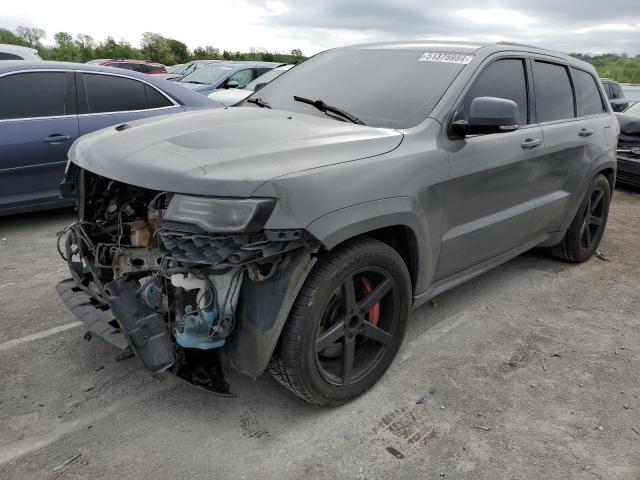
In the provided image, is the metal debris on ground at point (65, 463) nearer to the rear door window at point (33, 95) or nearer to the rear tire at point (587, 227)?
the rear door window at point (33, 95)

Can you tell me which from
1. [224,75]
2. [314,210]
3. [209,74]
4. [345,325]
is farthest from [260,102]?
[209,74]

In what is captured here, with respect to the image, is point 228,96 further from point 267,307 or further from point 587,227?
point 267,307

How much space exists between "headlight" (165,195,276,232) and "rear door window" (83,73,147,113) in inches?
151

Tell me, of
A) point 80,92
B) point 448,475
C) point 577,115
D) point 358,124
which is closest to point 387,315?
point 448,475

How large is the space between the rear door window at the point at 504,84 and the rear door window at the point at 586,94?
36.5 inches

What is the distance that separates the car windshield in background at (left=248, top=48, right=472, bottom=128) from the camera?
2.97 m

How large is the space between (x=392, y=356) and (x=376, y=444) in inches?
21.1

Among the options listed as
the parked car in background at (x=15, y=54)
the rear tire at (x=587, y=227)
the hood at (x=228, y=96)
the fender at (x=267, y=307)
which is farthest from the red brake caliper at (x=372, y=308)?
the parked car in background at (x=15, y=54)

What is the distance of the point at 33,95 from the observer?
504cm

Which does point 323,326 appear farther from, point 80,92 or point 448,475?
point 80,92

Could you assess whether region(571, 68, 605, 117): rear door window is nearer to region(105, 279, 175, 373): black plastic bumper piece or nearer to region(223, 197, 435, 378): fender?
region(223, 197, 435, 378): fender

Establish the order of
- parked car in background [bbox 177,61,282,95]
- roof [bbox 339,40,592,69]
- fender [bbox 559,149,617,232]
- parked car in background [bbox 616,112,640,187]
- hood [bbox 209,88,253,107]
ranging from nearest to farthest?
roof [bbox 339,40,592,69] < fender [bbox 559,149,617,232] < hood [bbox 209,88,253,107] < parked car in background [bbox 616,112,640,187] < parked car in background [bbox 177,61,282,95]

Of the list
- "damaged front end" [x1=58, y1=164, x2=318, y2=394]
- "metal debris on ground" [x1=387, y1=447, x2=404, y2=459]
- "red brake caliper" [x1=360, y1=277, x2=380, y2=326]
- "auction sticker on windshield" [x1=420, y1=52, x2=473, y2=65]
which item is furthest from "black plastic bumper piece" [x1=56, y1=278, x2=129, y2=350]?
"auction sticker on windshield" [x1=420, y1=52, x2=473, y2=65]

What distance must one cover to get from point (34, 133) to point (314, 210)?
3849 mm
